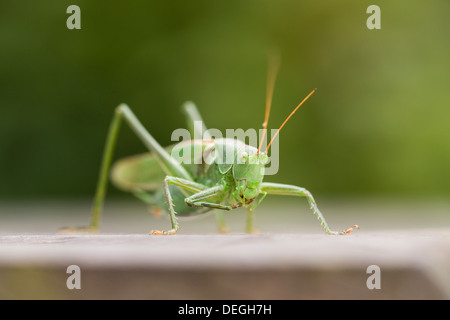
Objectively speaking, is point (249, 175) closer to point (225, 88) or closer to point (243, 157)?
point (243, 157)

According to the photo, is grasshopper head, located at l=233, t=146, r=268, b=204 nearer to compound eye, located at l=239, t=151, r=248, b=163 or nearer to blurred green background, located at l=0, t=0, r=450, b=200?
compound eye, located at l=239, t=151, r=248, b=163

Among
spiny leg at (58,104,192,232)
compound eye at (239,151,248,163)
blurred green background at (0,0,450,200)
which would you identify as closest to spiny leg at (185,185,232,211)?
compound eye at (239,151,248,163)

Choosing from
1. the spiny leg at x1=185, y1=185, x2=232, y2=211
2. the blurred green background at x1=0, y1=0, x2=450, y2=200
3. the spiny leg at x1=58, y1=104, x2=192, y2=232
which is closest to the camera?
the spiny leg at x1=185, y1=185, x2=232, y2=211

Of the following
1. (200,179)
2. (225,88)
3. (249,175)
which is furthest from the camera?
(225,88)

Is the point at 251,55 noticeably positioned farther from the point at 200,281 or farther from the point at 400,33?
the point at 200,281

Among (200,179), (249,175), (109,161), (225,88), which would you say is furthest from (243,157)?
(225,88)

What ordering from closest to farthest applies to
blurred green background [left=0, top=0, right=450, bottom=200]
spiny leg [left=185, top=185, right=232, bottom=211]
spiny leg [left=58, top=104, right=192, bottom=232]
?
spiny leg [left=185, top=185, right=232, bottom=211] → spiny leg [left=58, top=104, right=192, bottom=232] → blurred green background [left=0, top=0, right=450, bottom=200]

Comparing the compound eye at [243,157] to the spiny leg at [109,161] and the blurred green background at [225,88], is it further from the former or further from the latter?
the blurred green background at [225,88]
